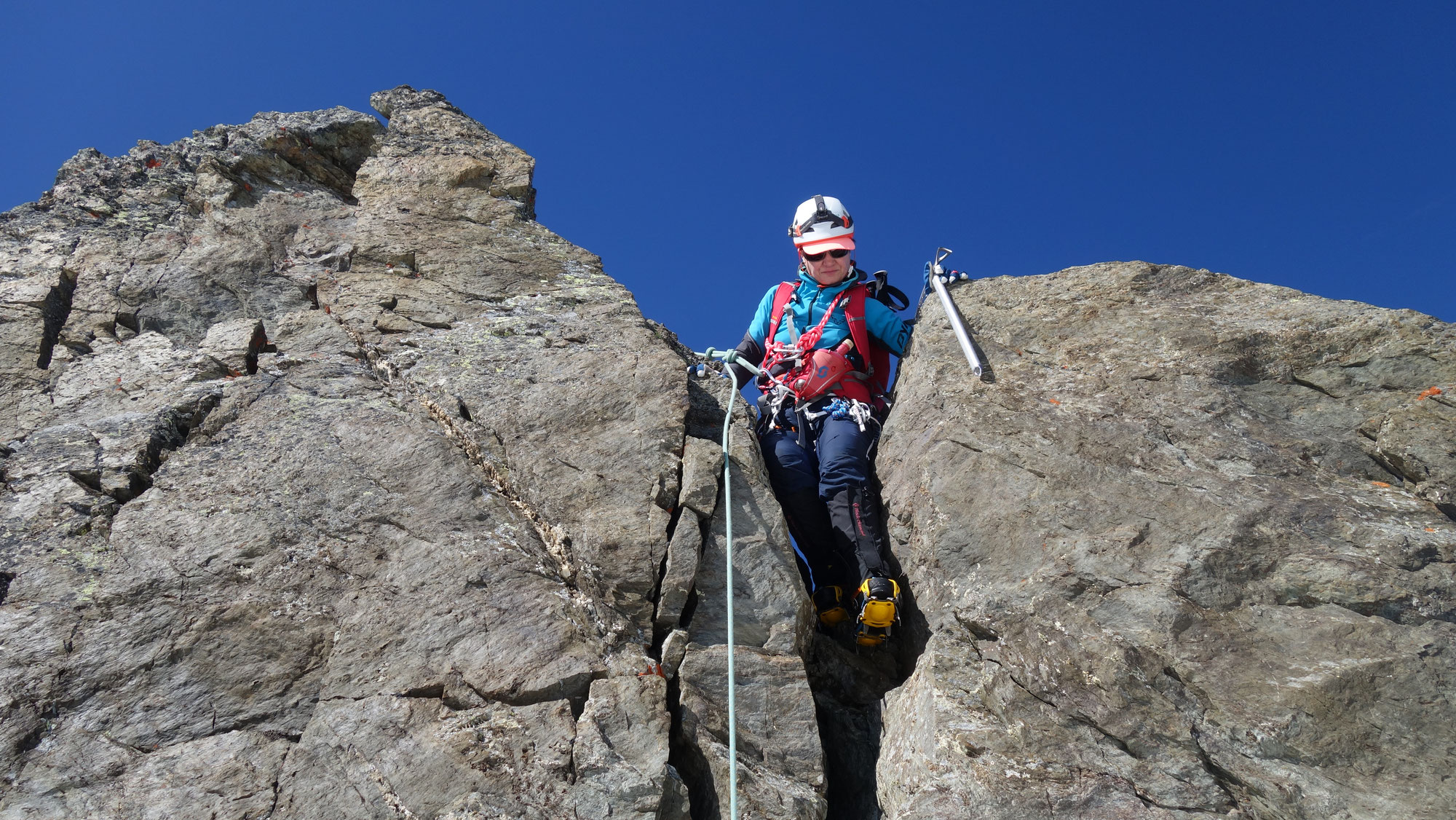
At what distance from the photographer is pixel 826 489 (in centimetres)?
711

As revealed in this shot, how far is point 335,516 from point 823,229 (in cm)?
493

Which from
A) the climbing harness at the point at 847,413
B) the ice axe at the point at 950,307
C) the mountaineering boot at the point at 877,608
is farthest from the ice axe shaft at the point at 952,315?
the mountaineering boot at the point at 877,608

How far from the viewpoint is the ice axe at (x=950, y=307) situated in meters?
6.96

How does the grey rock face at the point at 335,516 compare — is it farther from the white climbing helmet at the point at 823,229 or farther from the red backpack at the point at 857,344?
the white climbing helmet at the point at 823,229

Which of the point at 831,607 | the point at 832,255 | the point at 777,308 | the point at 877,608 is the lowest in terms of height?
the point at 877,608

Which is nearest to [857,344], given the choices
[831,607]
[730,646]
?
[831,607]

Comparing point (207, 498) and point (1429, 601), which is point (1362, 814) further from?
point (207, 498)

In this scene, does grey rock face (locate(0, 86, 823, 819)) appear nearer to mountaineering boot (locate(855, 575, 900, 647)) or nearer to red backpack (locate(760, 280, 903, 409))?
mountaineering boot (locate(855, 575, 900, 647))

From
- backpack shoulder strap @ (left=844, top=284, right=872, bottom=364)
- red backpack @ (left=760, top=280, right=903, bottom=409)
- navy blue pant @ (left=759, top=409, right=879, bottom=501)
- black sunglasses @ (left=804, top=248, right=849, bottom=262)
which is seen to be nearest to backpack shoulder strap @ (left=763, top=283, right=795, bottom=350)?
red backpack @ (left=760, top=280, right=903, bottom=409)

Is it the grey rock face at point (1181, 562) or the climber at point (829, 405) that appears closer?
the grey rock face at point (1181, 562)

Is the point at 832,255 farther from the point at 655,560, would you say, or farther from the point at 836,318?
the point at 655,560

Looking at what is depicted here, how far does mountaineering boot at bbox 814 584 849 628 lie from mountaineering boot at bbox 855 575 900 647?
66 cm

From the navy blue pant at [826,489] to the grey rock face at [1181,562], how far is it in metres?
0.23

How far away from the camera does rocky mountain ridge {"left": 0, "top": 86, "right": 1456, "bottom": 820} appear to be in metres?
4.80
